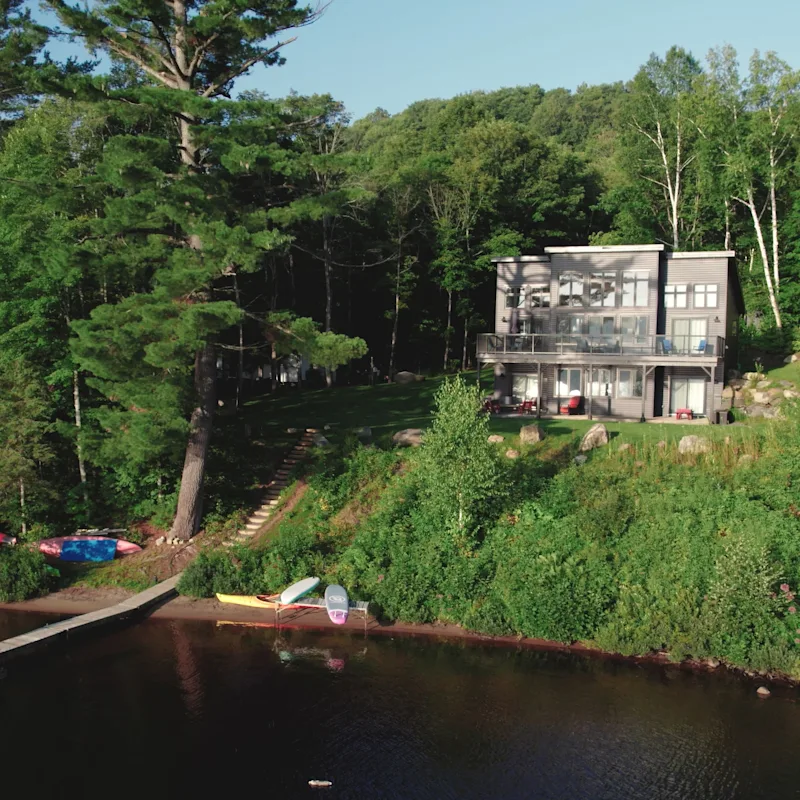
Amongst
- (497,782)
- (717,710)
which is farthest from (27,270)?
(717,710)

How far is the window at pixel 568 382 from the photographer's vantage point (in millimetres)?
35531

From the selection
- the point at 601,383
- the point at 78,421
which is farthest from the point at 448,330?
the point at 78,421

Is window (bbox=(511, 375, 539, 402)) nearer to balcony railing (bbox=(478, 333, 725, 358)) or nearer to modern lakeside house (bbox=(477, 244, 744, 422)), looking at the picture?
modern lakeside house (bbox=(477, 244, 744, 422))

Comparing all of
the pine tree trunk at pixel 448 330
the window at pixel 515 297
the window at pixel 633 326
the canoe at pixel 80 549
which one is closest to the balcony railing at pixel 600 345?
the window at pixel 633 326

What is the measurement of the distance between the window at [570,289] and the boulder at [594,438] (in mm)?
9041

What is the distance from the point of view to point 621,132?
5122cm

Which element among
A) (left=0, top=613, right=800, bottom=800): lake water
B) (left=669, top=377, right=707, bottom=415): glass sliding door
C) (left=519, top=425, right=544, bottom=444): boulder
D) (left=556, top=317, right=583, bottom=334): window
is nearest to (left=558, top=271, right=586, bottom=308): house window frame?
(left=556, top=317, right=583, bottom=334): window

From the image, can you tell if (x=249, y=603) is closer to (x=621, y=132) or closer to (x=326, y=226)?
(x=326, y=226)

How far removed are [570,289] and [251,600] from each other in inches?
826

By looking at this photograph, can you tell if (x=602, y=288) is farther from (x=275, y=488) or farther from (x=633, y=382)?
(x=275, y=488)

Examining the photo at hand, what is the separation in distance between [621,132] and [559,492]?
34.8 metres

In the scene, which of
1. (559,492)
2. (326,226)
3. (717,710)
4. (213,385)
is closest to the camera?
(717,710)

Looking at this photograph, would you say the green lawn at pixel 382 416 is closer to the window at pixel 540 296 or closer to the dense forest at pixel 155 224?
the dense forest at pixel 155 224

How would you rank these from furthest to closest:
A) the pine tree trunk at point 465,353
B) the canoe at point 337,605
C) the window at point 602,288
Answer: the pine tree trunk at point 465,353 < the window at point 602,288 < the canoe at point 337,605
